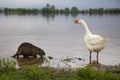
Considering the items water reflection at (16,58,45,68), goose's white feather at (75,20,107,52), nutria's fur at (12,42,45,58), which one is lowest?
water reflection at (16,58,45,68)

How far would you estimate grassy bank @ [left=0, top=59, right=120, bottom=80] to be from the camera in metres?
9.61

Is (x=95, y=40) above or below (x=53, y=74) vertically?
above

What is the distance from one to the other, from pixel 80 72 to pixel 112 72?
1272mm

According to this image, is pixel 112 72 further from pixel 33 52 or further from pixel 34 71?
pixel 33 52

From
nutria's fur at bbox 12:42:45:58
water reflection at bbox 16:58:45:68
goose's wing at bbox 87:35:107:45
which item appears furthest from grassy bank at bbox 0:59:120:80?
nutria's fur at bbox 12:42:45:58

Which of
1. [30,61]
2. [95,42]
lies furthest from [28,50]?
[95,42]

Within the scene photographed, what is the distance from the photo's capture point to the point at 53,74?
10.3m

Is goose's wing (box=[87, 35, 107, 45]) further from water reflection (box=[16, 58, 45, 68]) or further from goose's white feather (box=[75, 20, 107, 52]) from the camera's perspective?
water reflection (box=[16, 58, 45, 68])

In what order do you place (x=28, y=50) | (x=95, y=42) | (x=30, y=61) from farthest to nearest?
(x=28, y=50), (x=30, y=61), (x=95, y=42)

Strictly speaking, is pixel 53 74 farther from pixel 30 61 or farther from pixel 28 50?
pixel 28 50

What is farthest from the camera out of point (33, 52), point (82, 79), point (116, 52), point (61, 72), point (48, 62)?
point (116, 52)

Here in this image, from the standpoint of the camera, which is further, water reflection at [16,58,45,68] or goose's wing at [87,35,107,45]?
water reflection at [16,58,45,68]

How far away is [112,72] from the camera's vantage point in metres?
10.7

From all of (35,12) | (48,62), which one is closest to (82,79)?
(48,62)
